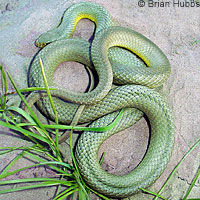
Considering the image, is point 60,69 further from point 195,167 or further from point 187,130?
point 195,167

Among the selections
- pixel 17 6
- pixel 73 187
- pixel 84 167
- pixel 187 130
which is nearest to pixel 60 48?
pixel 17 6

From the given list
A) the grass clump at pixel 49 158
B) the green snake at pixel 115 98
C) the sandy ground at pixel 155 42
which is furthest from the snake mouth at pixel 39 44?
the grass clump at pixel 49 158

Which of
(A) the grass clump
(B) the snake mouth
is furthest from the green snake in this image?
(A) the grass clump

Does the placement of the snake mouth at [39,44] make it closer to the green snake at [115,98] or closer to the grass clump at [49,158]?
the green snake at [115,98]

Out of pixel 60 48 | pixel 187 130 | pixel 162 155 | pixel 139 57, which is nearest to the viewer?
pixel 162 155

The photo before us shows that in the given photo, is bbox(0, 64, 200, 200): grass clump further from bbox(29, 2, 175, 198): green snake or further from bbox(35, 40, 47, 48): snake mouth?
bbox(35, 40, 47, 48): snake mouth
